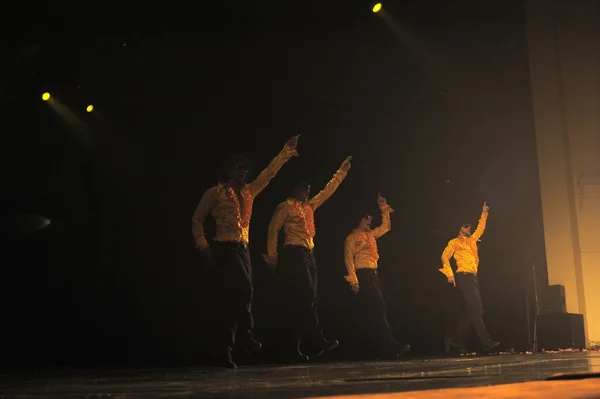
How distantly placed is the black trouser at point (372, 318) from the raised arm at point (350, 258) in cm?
14

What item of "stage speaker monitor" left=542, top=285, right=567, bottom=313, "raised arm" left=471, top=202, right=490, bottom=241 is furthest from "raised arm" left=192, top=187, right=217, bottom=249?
"stage speaker monitor" left=542, top=285, right=567, bottom=313

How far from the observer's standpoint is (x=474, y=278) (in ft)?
23.8

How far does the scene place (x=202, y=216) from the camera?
17.2ft

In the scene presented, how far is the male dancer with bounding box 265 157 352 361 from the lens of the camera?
577 centimetres

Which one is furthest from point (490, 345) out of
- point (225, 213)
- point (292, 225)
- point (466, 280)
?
point (225, 213)

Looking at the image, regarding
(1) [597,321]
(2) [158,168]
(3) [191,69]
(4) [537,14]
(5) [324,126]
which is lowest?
(1) [597,321]

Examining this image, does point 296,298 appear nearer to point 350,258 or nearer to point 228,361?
point 350,258

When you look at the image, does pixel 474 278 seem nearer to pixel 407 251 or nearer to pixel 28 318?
pixel 407 251

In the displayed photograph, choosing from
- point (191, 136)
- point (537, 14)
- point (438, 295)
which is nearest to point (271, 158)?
point (191, 136)

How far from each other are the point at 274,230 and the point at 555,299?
152 inches

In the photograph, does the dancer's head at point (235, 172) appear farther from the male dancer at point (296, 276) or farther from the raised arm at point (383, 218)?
the raised arm at point (383, 218)

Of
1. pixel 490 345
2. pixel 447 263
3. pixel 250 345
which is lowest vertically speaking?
pixel 490 345

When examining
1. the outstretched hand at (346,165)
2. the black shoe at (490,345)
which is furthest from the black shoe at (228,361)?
the black shoe at (490,345)

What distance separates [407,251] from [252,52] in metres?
2.70
